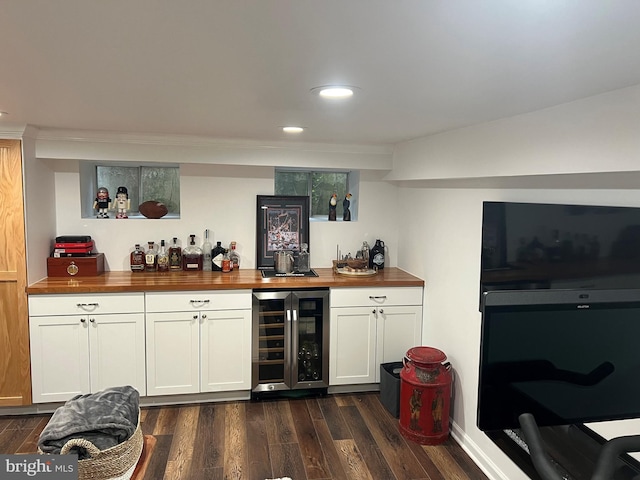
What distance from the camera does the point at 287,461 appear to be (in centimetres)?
297

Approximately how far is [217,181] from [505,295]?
3327 mm

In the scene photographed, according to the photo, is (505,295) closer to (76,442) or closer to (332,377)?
(76,442)

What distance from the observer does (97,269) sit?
385 centimetres

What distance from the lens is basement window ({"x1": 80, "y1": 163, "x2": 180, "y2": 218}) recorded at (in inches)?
163

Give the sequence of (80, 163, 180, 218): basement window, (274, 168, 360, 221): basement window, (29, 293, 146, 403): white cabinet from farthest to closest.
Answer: (274, 168, 360, 221): basement window → (80, 163, 180, 218): basement window → (29, 293, 146, 403): white cabinet

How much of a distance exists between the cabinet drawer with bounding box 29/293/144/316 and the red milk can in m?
2.06

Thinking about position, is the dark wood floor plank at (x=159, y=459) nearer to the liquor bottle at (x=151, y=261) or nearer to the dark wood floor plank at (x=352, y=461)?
the dark wood floor plank at (x=352, y=461)

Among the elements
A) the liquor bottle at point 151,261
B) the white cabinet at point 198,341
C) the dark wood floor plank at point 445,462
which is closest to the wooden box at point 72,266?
the liquor bottle at point 151,261

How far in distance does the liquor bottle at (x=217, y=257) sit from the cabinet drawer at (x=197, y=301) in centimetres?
49

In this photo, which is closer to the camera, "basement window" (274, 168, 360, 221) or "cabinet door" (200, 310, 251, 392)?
"cabinet door" (200, 310, 251, 392)

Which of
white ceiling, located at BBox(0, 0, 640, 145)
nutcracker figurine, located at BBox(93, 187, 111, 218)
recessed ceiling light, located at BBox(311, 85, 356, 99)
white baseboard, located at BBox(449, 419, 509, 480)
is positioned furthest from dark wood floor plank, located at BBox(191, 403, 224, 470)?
recessed ceiling light, located at BBox(311, 85, 356, 99)

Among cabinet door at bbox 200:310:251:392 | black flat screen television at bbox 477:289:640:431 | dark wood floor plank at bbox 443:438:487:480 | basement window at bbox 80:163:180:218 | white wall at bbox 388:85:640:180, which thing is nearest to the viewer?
black flat screen television at bbox 477:289:640:431

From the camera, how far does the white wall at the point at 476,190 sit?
1.84 metres

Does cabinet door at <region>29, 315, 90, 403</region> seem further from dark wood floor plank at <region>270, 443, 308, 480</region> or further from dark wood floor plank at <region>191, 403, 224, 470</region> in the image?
dark wood floor plank at <region>270, 443, 308, 480</region>
